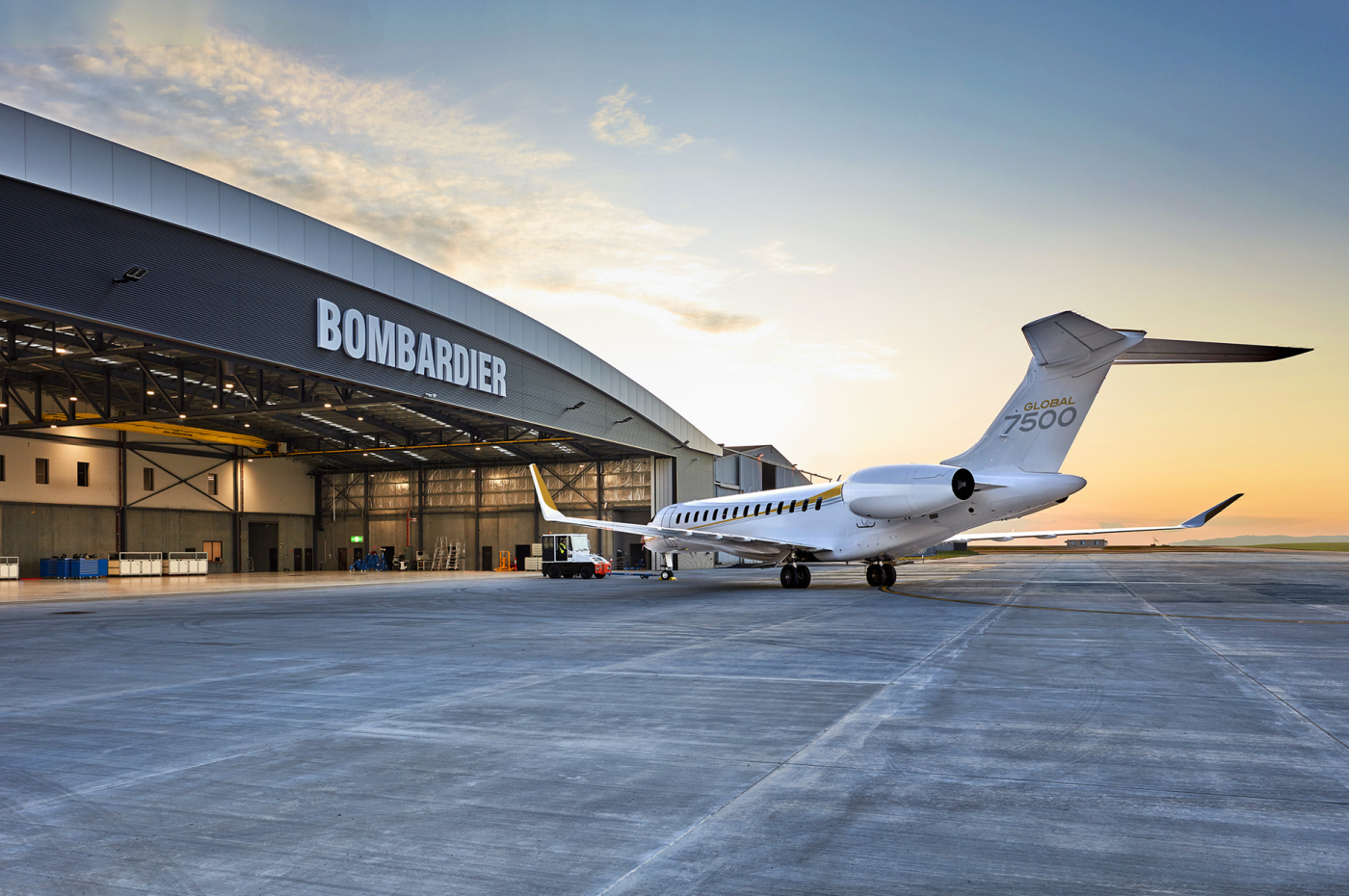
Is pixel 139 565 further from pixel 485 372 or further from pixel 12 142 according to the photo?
pixel 12 142

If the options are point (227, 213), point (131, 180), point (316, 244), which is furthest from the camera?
point (316, 244)

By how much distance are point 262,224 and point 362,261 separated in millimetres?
3867

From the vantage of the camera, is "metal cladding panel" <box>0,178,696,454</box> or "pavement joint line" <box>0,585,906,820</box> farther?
"metal cladding panel" <box>0,178,696,454</box>

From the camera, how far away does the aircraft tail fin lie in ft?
56.6

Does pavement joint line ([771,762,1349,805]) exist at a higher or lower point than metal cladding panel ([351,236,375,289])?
lower

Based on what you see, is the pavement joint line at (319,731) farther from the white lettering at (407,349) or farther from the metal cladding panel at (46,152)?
the white lettering at (407,349)

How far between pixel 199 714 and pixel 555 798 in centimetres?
432

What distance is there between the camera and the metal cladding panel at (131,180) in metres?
19.9

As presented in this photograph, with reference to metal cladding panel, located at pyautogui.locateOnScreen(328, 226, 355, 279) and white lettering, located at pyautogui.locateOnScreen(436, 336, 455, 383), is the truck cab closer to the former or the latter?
white lettering, located at pyautogui.locateOnScreen(436, 336, 455, 383)

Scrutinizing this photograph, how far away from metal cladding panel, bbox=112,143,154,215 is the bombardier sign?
5722 mm

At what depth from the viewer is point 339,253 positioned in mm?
26172

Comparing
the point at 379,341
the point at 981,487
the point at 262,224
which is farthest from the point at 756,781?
the point at 379,341

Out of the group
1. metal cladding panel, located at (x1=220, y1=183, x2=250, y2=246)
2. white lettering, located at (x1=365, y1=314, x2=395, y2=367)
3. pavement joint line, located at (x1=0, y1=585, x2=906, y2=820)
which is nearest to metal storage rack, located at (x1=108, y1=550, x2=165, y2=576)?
white lettering, located at (x1=365, y1=314, x2=395, y2=367)

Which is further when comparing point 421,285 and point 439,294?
point 439,294
